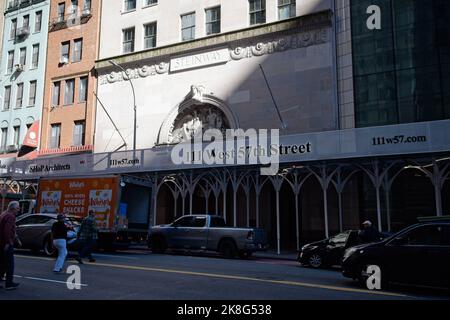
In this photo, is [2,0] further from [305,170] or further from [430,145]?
[430,145]

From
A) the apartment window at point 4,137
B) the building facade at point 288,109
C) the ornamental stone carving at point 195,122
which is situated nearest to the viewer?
the building facade at point 288,109

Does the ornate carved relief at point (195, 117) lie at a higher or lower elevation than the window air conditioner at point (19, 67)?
lower

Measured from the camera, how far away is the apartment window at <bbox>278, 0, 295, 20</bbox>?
2662 centimetres

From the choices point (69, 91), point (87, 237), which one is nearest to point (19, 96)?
point (69, 91)

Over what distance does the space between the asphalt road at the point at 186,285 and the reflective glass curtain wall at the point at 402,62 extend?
13122 millimetres

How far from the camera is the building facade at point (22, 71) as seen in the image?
1447 inches

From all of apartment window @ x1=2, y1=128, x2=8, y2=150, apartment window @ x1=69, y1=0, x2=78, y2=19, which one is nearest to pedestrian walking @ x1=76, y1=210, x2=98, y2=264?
apartment window @ x1=69, y1=0, x2=78, y2=19

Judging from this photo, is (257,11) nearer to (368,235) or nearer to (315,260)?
(315,260)

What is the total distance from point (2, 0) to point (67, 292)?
41.4 meters

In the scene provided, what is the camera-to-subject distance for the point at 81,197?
19.0m

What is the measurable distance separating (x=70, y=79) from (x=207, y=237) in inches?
881

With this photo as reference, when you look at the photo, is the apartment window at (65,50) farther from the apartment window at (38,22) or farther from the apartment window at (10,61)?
the apartment window at (10,61)

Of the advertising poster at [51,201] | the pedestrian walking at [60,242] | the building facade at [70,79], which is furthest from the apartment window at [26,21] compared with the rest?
the pedestrian walking at [60,242]
